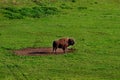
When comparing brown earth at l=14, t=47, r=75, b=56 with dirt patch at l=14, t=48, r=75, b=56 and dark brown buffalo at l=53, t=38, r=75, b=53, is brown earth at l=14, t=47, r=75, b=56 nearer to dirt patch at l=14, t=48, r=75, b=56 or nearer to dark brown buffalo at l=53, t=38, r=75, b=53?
dirt patch at l=14, t=48, r=75, b=56

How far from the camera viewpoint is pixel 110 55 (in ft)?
110

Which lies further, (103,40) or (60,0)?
(60,0)

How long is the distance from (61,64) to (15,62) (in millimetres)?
2944

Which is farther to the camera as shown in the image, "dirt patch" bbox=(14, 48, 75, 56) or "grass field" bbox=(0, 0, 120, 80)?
"dirt patch" bbox=(14, 48, 75, 56)

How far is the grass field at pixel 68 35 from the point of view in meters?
29.1

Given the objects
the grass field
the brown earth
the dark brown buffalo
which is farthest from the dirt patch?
the grass field

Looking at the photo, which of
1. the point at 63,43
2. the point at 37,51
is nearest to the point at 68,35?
the point at 63,43

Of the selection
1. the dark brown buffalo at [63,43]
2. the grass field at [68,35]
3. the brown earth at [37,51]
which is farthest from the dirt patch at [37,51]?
the grass field at [68,35]

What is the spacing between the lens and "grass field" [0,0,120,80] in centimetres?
2911

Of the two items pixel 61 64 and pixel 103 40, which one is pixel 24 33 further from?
pixel 61 64

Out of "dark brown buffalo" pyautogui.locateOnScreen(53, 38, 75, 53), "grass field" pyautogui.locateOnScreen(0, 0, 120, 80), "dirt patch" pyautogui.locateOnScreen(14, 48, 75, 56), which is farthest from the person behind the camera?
"dark brown buffalo" pyautogui.locateOnScreen(53, 38, 75, 53)

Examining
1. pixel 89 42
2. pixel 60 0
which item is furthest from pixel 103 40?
pixel 60 0

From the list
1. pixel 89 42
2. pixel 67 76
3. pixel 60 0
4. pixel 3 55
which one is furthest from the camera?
pixel 60 0

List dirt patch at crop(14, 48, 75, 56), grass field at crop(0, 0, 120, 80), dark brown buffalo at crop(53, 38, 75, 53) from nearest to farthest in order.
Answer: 1. grass field at crop(0, 0, 120, 80)
2. dirt patch at crop(14, 48, 75, 56)
3. dark brown buffalo at crop(53, 38, 75, 53)
